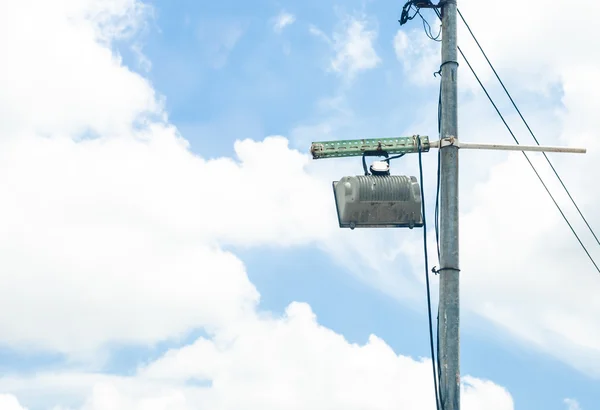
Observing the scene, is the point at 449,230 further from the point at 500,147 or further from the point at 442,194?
the point at 500,147

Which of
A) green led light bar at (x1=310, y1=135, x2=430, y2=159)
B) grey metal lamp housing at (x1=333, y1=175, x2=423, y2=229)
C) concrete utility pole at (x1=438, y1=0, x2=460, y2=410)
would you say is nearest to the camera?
concrete utility pole at (x1=438, y1=0, x2=460, y2=410)

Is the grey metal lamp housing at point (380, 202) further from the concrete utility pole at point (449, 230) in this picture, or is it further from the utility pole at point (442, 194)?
the concrete utility pole at point (449, 230)

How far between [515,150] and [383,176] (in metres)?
1.57

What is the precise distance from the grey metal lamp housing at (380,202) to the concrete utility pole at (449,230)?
33cm

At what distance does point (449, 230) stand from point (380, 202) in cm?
80

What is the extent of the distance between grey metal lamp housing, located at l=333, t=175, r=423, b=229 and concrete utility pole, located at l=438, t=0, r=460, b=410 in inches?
13.0

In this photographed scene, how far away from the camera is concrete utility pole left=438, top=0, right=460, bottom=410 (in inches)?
342

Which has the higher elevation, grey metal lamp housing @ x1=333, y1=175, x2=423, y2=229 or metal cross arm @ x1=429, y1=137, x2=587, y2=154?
metal cross arm @ x1=429, y1=137, x2=587, y2=154

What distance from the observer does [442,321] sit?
348 inches

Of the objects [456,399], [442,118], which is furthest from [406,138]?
[456,399]

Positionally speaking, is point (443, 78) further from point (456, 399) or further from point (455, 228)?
point (456, 399)

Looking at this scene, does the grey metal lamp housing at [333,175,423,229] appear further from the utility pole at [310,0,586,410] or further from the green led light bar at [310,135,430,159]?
the green led light bar at [310,135,430,159]

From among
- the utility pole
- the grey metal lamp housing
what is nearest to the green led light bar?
the utility pole

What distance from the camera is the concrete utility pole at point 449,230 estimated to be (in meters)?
8.69
